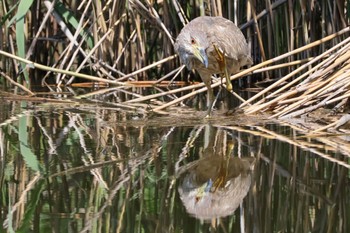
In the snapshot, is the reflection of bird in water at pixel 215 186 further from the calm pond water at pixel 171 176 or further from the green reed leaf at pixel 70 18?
the green reed leaf at pixel 70 18

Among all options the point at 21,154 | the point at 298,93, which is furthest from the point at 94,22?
the point at 21,154

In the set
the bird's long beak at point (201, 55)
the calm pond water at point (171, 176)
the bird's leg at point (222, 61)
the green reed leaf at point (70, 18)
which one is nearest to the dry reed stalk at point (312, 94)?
the calm pond water at point (171, 176)

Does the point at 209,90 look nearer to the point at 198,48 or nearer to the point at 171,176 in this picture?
the point at 198,48

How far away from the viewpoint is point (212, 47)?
5.64m

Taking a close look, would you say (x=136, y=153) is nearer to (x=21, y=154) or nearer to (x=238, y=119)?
(x=21, y=154)

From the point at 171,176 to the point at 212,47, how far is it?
181cm

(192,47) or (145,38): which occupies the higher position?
(145,38)

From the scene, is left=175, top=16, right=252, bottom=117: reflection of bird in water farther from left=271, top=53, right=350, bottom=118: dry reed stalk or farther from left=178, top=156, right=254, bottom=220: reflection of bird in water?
left=178, top=156, right=254, bottom=220: reflection of bird in water

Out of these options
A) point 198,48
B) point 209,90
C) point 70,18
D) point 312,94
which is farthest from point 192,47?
point 70,18

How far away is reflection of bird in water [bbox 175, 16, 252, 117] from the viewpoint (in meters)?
5.57

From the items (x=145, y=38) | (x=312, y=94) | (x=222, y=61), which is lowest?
(x=312, y=94)

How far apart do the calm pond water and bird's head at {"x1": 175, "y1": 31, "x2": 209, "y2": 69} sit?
0.40 metres

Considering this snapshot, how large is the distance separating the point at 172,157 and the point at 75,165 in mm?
522

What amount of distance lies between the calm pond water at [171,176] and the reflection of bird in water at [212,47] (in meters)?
0.35
